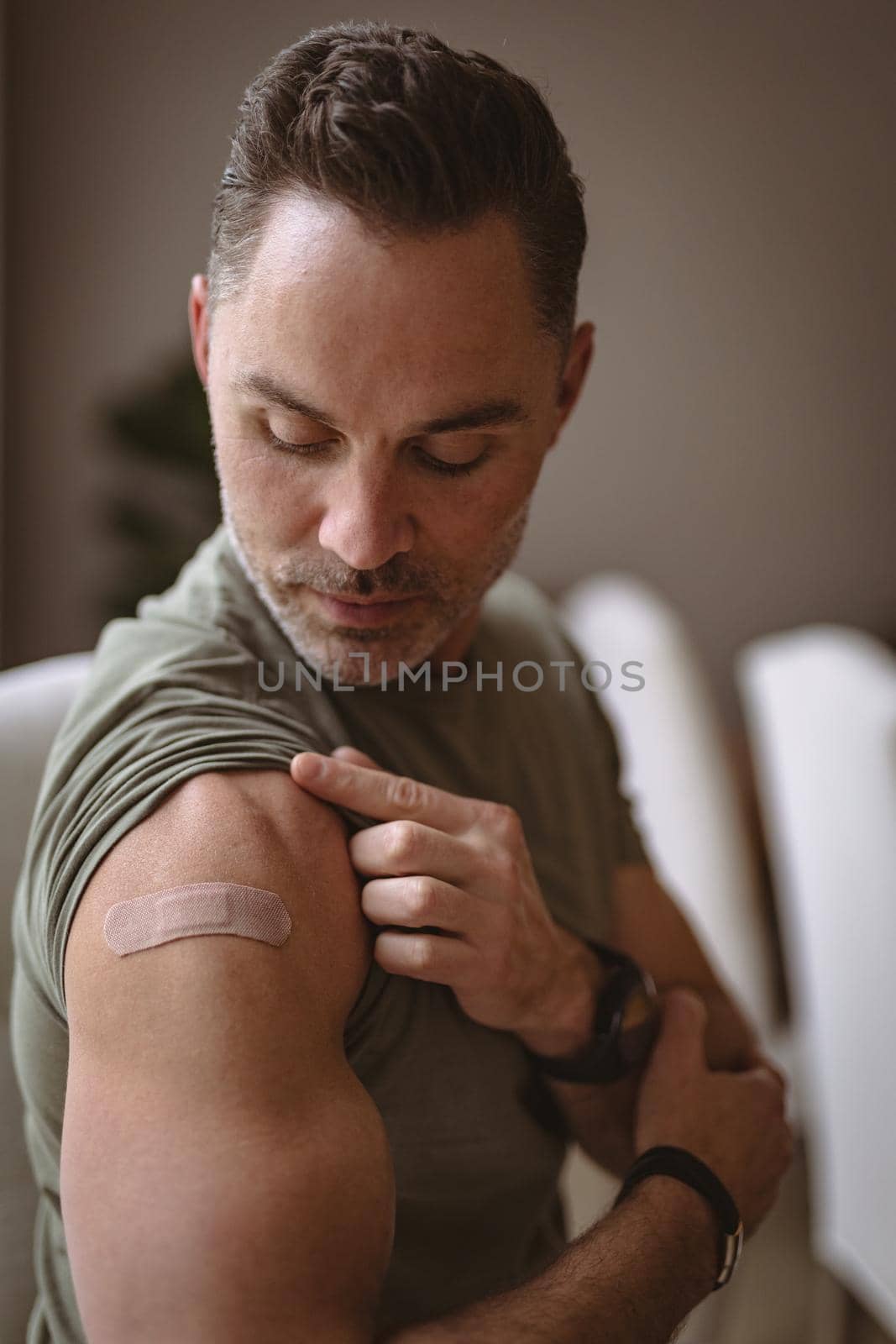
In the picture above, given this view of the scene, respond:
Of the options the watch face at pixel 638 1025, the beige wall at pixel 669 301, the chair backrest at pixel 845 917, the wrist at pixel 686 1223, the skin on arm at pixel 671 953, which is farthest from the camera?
the beige wall at pixel 669 301

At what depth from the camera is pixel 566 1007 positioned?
875 millimetres

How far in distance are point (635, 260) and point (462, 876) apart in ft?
8.64

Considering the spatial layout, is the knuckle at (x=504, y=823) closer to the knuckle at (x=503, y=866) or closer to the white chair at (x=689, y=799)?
the knuckle at (x=503, y=866)

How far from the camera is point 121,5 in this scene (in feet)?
3.62

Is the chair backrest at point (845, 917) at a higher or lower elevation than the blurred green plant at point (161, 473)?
lower

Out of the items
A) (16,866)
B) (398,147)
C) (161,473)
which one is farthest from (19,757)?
(161,473)

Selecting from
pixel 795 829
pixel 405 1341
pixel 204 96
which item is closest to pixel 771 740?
pixel 795 829

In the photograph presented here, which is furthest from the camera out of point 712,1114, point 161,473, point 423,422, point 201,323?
point 161,473

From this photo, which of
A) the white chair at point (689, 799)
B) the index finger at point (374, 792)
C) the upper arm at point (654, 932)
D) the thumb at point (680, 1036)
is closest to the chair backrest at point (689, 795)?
the white chair at point (689, 799)

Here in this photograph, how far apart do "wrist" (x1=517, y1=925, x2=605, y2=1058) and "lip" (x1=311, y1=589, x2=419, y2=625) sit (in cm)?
26

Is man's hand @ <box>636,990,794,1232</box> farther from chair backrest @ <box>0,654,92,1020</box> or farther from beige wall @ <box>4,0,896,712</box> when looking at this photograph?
beige wall @ <box>4,0,896,712</box>

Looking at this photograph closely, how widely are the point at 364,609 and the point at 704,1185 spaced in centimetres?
48

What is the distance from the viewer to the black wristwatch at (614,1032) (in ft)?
2.96

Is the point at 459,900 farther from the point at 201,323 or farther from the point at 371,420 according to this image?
the point at 201,323
